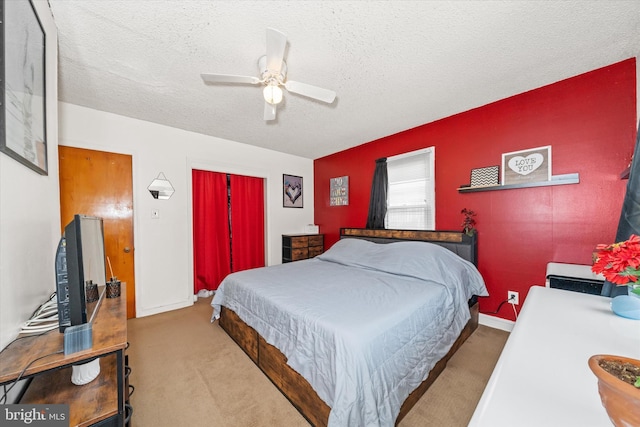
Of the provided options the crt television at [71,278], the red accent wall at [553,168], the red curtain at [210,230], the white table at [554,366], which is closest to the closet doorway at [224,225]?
the red curtain at [210,230]

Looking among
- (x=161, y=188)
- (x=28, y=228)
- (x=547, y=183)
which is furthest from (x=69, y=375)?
(x=547, y=183)

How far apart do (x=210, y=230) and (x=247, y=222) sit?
624mm

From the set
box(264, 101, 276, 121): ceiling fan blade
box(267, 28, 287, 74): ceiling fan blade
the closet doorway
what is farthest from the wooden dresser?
box(267, 28, 287, 74): ceiling fan blade

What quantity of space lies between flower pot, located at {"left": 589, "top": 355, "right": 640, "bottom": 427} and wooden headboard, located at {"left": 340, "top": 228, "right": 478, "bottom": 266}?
2.32m

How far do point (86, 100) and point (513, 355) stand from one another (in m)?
4.03

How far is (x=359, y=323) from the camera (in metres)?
1.37

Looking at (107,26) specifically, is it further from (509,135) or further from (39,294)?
(509,135)

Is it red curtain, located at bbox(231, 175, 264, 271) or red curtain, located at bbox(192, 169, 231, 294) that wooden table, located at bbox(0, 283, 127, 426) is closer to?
red curtain, located at bbox(192, 169, 231, 294)

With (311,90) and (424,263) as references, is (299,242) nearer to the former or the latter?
(424,263)

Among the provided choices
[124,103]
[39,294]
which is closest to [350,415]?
[39,294]

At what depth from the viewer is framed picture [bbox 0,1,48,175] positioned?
2.86 ft

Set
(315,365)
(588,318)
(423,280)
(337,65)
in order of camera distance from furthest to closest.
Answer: (423,280) < (337,65) < (315,365) < (588,318)

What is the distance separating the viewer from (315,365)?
136 centimetres

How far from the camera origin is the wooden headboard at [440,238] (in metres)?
2.63
